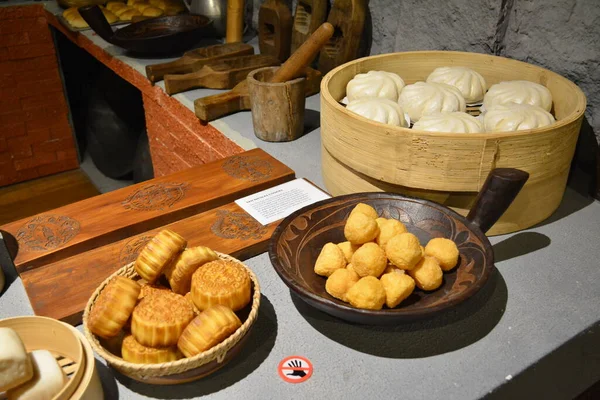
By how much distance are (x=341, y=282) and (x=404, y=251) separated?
0.13 meters

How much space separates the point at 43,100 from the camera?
11.2ft

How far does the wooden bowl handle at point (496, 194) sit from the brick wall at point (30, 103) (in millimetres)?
2989

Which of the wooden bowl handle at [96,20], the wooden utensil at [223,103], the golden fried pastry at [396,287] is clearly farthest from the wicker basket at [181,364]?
the wooden bowl handle at [96,20]

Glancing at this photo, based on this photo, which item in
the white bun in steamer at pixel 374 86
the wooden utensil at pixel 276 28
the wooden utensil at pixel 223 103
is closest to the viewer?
the white bun in steamer at pixel 374 86

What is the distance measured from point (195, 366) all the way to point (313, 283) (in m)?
0.28

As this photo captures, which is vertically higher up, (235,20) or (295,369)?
(235,20)

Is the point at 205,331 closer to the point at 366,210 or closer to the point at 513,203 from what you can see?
the point at 366,210

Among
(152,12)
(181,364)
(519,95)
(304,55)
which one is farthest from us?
(152,12)

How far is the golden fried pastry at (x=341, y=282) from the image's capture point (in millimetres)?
957

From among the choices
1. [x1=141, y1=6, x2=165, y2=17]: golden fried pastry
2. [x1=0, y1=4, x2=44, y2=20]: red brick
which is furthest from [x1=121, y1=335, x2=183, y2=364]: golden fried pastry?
[x1=0, y1=4, x2=44, y2=20]: red brick

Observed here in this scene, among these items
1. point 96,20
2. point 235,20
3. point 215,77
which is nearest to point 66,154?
point 96,20

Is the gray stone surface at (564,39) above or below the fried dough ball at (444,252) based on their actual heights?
above

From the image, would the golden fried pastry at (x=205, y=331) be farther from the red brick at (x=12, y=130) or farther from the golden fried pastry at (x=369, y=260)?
the red brick at (x=12, y=130)

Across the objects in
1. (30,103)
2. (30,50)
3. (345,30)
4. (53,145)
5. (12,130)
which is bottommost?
(53,145)
